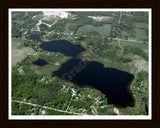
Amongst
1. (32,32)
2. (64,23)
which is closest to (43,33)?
(32,32)

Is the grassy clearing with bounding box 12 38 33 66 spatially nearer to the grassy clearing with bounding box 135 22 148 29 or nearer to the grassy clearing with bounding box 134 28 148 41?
the grassy clearing with bounding box 134 28 148 41

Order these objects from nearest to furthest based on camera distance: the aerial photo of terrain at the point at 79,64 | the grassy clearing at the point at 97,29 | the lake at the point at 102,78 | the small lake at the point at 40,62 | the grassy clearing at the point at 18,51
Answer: the aerial photo of terrain at the point at 79,64, the lake at the point at 102,78, the small lake at the point at 40,62, the grassy clearing at the point at 18,51, the grassy clearing at the point at 97,29

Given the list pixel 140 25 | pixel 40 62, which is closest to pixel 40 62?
pixel 40 62

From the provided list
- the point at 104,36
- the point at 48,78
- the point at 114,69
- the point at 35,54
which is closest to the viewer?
the point at 48,78

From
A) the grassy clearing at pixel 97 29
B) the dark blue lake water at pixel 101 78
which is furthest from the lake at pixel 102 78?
the grassy clearing at pixel 97 29

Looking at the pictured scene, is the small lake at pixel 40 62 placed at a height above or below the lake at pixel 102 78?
above

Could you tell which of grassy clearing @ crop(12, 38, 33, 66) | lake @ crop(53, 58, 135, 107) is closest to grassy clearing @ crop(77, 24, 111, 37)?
lake @ crop(53, 58, 135, 107)

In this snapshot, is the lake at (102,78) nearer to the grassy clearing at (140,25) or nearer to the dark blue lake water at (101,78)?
the dark blue lake water at (101,78)

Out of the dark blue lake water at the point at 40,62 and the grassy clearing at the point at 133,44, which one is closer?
the dark blue lake water at the point at 40,62

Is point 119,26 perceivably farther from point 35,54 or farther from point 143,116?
point 143,116
